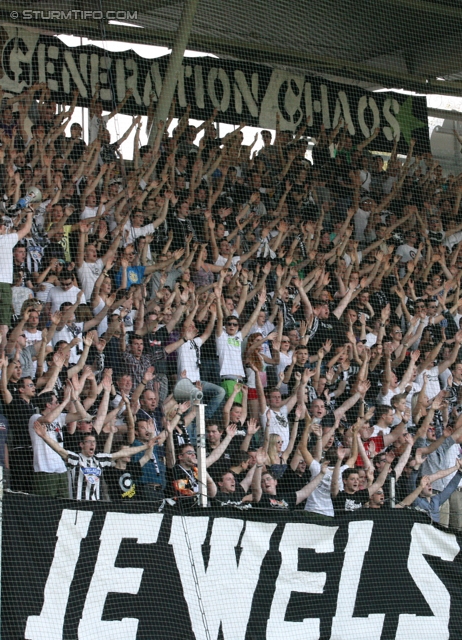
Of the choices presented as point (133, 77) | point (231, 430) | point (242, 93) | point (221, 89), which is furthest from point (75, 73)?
point (231, 430)

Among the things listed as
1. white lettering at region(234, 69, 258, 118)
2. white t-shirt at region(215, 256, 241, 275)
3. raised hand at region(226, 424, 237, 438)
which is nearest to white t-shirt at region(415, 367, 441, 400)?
white t-shirt at region(215, 256, 241, 275)

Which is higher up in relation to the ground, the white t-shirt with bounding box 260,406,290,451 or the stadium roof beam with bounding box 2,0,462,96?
the stadium roof beam with bounding box 2,0,462,96

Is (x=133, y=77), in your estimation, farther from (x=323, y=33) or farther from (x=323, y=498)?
(x=323, y=498)

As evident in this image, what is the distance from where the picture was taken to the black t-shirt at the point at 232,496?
28.2ft

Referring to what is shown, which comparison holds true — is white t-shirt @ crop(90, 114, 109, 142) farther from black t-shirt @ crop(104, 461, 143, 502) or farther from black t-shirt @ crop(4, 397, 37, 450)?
black t-shirt @ crop(104, 461, 143, 502)

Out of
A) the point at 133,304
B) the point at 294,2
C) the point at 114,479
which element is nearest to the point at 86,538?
the point at 114,479

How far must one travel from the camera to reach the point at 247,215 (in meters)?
12.9

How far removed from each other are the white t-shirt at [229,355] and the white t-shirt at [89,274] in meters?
1.29

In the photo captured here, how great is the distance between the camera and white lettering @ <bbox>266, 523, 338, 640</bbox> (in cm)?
786

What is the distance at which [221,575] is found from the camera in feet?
25.3

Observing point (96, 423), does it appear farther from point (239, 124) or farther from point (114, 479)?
point (239, 124)

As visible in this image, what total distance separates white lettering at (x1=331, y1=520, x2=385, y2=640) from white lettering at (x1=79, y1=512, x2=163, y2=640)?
153cm

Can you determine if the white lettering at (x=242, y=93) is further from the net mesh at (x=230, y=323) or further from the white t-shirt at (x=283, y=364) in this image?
the white t-shirt at (x=283, y=364)

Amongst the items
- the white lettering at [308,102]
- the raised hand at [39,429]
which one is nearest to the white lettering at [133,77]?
the white lettering at [308,102]
